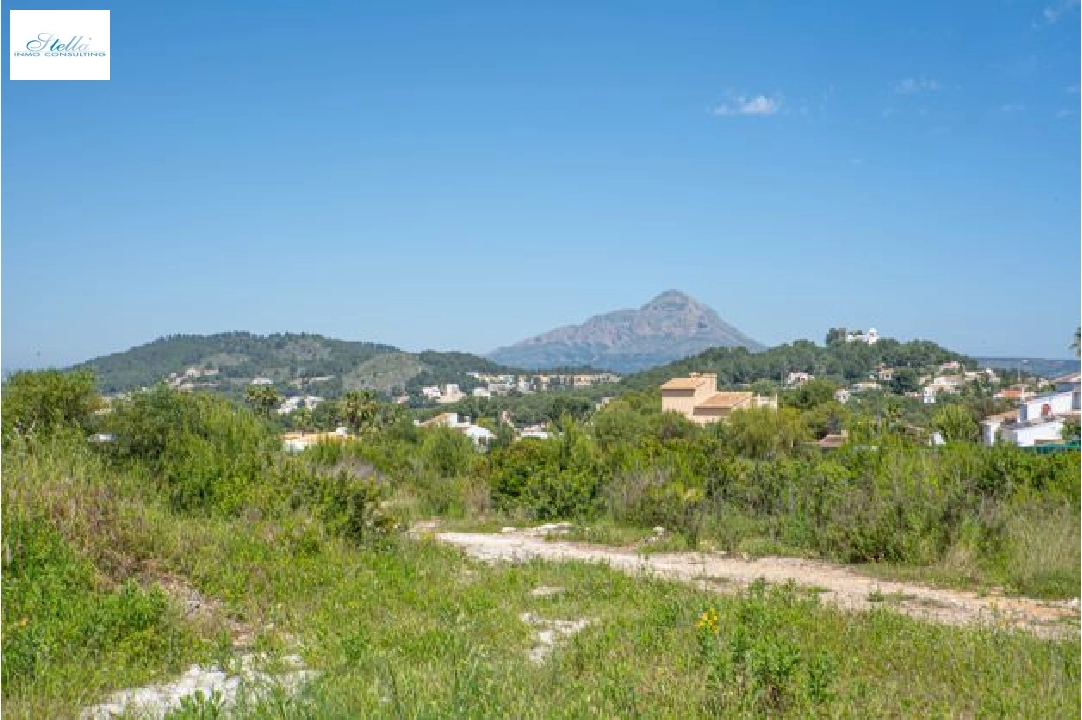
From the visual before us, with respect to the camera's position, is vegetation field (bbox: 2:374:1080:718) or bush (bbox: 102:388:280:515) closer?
vegetation field (bbox: 2:374:1080:718)

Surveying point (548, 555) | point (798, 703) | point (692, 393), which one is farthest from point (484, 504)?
point (692, 393)

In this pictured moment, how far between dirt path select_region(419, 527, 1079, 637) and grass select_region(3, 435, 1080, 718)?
2.09 ft

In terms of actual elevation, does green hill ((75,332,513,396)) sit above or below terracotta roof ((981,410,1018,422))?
above

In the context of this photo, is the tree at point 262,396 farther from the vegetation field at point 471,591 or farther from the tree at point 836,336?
the tree at point 836,336

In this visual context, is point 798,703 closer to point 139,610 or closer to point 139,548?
point 139,610

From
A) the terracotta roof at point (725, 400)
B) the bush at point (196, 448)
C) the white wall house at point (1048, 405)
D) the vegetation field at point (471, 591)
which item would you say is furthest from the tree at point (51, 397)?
the terracotta roof at point (725, 400)

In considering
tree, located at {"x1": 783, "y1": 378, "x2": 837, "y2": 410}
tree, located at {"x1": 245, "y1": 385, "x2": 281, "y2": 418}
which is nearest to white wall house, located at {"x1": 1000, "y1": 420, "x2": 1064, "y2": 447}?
tree, located at {"x1": 783, "y1": 378, "x2": 837, "y2": 410}

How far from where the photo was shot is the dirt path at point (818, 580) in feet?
23.8

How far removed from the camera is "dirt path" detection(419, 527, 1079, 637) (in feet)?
23.8

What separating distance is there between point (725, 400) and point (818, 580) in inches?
3296

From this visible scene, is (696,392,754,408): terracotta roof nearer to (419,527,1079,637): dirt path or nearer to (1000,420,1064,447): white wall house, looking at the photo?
(1000,420,1064,447): white wall house

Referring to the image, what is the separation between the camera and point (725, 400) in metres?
91.2

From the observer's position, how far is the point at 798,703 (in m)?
4.48

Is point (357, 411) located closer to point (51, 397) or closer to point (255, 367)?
point (51, 397)
